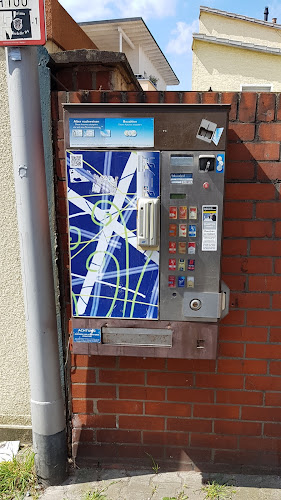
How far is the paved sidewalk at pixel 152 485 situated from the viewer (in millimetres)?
2150

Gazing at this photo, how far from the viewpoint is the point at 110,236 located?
6.38 feet

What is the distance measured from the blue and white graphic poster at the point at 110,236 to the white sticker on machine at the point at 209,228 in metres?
0.24

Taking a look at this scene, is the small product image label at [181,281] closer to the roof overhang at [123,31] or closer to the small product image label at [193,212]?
the small product image label at [193,212]

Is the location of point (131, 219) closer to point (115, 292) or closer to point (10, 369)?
point (115, 292)

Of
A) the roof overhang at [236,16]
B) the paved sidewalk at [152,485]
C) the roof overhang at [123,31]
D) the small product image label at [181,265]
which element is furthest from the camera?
the roof overhang at [123,31]

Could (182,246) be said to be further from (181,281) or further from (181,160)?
(181,160)

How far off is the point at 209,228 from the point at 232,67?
29.5 feet

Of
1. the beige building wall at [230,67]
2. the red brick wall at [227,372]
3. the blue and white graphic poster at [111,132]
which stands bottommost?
the red brick wall at [227,372]

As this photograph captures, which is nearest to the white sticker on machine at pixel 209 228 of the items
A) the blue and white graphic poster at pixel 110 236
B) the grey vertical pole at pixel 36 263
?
the blue and white graphic poster at pixel 110 236

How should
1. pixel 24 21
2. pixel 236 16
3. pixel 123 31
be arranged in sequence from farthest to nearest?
pixel 123 31, pixel 236 16, pixel 24 21

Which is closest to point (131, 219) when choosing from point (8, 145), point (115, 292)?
point (115, 292)

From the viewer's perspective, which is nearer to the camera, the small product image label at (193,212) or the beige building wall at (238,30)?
the small product image label at (193,212)

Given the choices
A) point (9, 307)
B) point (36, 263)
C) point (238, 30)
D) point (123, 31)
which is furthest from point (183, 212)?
point (123, 31)

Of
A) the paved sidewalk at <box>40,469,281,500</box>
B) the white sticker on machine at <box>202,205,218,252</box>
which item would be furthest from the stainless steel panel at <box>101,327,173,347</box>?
the paved sidewalk at <box>40,469,281,500</box>
